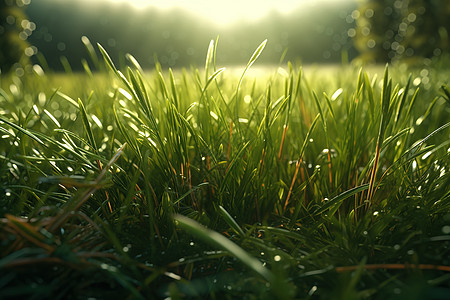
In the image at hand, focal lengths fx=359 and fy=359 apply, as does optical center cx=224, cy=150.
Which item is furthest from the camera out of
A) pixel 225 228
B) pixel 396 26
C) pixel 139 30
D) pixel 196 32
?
pixel 196 32

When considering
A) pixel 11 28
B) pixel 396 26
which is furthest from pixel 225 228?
pixel 396 26

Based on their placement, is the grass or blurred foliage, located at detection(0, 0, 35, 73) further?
blurred foliage, located at detection(0, 0, 35, 73)

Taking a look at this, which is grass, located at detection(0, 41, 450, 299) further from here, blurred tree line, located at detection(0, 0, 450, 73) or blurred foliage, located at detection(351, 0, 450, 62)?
blurred tree line, located at detection(0, 0, 450, 73)

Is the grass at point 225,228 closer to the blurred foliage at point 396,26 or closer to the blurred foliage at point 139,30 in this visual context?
the blurred foliage at point 396,26

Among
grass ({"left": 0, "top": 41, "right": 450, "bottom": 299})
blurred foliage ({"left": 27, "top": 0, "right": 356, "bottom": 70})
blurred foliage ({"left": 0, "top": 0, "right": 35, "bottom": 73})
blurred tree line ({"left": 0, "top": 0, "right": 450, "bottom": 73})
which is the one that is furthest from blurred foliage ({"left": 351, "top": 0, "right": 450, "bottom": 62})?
grass ({"left": 0, "top": 41, "right": 450, "bottom": 299})

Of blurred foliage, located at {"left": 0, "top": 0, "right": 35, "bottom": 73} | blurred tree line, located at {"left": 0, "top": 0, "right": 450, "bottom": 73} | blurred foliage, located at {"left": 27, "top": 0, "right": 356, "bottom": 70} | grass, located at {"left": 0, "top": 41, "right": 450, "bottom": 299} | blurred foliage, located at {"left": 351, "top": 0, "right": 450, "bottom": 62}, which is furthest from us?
blurred foliage, located at {"left": 27, "top": 0, "right": 356, "bottom": 70}

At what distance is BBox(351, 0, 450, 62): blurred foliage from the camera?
13.0 meters

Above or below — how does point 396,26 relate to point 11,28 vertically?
above

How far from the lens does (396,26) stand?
55.4 ft

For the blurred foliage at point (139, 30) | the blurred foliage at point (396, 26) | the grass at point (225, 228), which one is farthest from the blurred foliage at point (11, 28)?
the blurred foliage at point (139, 30)

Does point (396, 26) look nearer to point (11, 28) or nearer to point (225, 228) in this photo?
point (11, 28)

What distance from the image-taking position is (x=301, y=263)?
0.45 metres

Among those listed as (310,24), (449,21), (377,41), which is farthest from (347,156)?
(310,24)

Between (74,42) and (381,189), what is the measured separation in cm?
3285
